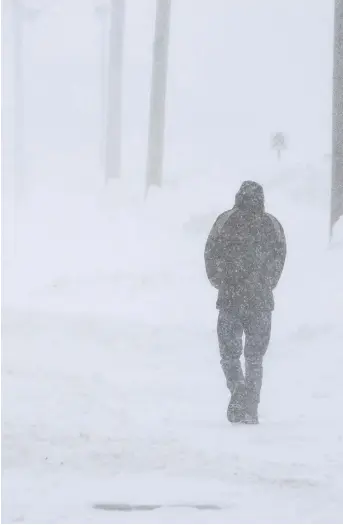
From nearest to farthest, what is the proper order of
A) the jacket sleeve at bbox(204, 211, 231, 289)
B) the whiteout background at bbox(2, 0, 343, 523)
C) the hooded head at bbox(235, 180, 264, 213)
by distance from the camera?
the whiteout background at bbox(2, 0, 343, 523) → the hooded head at bbox(235, 180, 264, 213) → the jacket sleeve at bbox(204, 211, 231, 289)

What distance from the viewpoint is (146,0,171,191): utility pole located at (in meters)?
24.3

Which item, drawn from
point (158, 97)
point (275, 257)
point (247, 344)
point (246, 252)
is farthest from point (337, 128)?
point (158, 97)

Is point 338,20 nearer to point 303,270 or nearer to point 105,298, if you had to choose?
point 303,270

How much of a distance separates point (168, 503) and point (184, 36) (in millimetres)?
44687

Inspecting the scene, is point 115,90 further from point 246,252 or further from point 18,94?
point 246,252

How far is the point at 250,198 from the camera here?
829 cm

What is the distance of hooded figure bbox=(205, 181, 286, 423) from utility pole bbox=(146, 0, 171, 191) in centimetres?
1592

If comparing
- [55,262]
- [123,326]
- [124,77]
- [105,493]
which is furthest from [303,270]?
[124,77]

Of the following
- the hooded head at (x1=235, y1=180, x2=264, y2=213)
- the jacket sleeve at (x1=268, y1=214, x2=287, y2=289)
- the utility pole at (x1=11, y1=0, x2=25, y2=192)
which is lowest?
the utility pole at (x1=11, y1=0, x2=25, y2=192)

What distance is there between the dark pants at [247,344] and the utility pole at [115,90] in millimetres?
21090

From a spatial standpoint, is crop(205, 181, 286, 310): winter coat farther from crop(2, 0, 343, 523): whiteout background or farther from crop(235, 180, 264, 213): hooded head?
crop(2, 0, 343, 523): whiteout background

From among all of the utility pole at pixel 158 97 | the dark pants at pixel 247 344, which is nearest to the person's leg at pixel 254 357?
the dark pants at pixel 247 344

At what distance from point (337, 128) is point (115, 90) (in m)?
16.9

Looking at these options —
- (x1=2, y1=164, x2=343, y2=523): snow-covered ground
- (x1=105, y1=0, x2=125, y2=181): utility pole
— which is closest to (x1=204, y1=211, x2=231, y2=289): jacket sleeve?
(x1=2, y1=164, x2=343, y2=523): snow-covered ground
